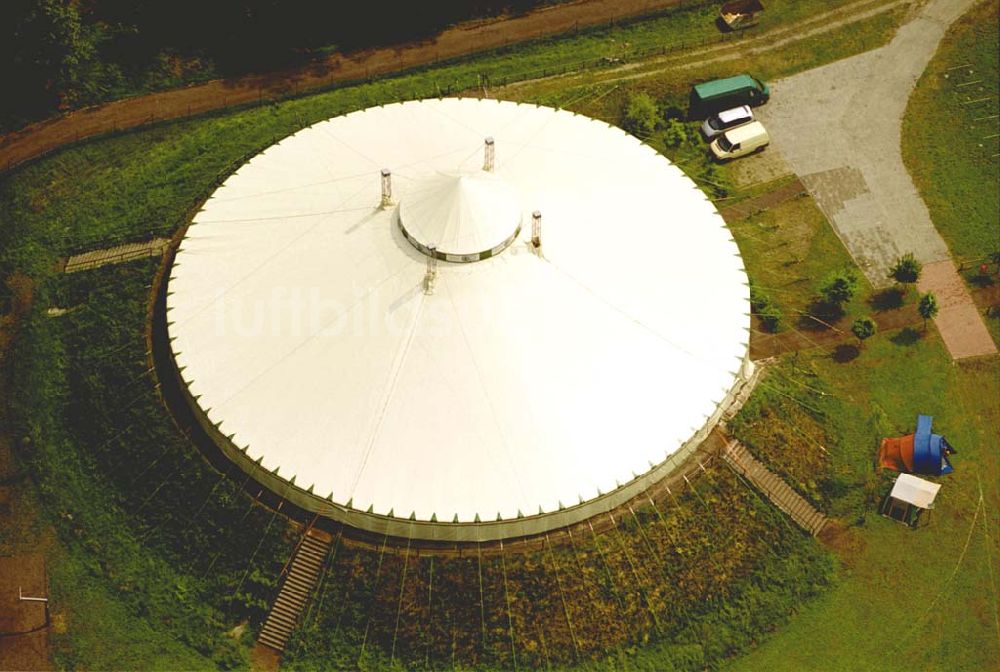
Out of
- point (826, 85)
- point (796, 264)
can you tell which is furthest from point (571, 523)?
point (826, 85)

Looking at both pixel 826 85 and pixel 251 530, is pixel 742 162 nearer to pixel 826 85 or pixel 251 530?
pixel 826 85

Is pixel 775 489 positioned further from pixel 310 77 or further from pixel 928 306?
pixel 310 77

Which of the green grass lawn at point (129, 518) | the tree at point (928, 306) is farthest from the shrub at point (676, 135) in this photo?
the green grass lawn at point (129, 518)

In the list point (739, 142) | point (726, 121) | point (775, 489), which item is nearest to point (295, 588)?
point (775, 489)

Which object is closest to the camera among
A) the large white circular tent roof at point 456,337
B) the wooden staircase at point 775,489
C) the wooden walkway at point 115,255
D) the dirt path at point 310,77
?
the large white circular tent roof at point 456,337

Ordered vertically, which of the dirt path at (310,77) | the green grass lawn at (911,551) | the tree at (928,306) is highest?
the dirt path at (310,77)

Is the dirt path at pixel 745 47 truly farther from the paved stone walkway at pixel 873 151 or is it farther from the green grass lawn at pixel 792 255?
the green grass lawn at pixel 792 255

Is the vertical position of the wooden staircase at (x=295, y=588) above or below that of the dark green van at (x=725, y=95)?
below
